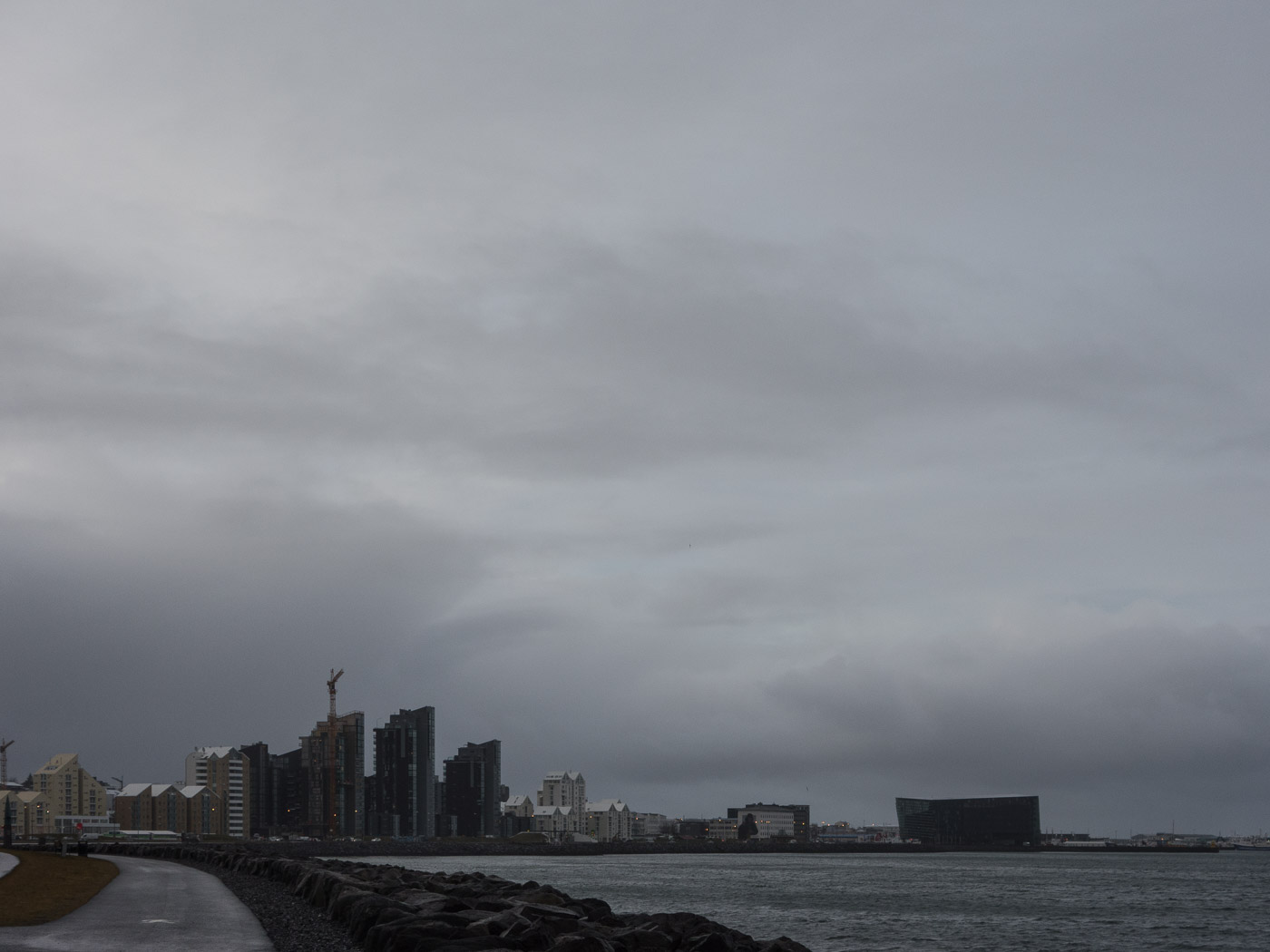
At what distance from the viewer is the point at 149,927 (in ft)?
95.9

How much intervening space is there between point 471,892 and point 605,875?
9005cm

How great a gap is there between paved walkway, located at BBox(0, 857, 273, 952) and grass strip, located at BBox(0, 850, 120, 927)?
0.59 m

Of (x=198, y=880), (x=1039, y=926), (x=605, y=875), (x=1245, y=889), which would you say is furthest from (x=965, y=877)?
→ (x=198, y=880)

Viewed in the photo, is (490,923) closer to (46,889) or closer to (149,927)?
(149,927)

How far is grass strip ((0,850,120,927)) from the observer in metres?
30.6

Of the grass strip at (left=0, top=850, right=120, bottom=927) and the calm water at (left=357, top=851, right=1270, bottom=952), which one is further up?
the grass strip at (left=0, top=850, right=120, bottom=927)

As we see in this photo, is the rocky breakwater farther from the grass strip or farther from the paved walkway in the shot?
the grass strip

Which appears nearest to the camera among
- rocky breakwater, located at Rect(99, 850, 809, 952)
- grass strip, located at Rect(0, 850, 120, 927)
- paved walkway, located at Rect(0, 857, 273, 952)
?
paved walkway, located at Rect(0, 857, 273, 952)

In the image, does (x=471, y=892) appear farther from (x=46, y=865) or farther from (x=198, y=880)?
(x=46, y=865)

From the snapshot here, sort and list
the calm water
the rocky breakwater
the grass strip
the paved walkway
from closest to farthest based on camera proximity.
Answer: the paved walkway
the rocky breakwater
the grass strip
the calm water

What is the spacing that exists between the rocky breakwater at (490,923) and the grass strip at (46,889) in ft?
24.7

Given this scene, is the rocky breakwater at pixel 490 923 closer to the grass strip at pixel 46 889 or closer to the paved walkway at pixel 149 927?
the paved walkway at pixel 149 927

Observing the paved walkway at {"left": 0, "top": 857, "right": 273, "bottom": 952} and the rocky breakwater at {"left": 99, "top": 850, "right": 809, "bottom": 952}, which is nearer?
the paved walkway at {"left": 0, "top": 857, "right": 273, "bottom": 952}

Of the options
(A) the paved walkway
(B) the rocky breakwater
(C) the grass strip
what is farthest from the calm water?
(C) the grass strip
